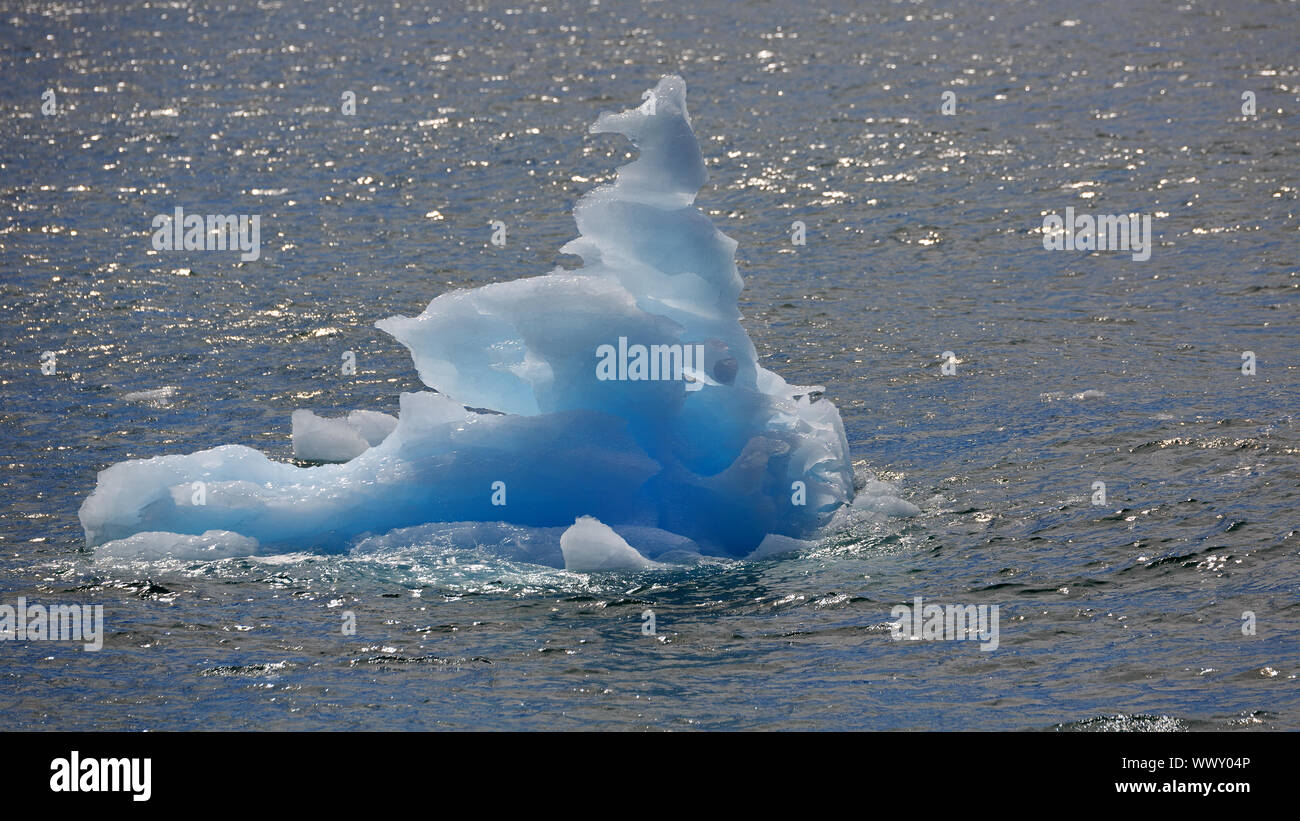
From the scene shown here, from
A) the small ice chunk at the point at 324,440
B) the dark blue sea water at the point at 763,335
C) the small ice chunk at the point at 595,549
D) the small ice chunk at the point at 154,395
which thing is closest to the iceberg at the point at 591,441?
the small ice chunk at the point at 595,549

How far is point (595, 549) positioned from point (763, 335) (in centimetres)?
913

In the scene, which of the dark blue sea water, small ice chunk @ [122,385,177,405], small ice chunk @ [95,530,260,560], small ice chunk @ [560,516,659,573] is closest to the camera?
the dark blue sea water

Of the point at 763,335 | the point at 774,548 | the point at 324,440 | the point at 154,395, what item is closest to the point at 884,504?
the point at 774,548

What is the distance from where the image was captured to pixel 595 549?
1548cm

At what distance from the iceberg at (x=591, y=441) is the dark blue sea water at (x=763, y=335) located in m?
0.63

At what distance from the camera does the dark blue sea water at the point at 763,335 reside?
13.8 meters

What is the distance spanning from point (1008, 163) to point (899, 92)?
649cm

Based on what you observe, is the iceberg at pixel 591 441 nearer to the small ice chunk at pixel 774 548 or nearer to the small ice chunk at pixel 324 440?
the small ice chunk at pixel 774 548

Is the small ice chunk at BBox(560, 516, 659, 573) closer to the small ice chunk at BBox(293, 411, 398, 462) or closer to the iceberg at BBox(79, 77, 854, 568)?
the iceberg at BBox(79, 77, 854, 568)

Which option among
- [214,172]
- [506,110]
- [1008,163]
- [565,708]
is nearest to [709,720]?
[565,708]

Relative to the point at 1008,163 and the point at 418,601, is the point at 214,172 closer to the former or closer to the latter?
the point at 1008,163

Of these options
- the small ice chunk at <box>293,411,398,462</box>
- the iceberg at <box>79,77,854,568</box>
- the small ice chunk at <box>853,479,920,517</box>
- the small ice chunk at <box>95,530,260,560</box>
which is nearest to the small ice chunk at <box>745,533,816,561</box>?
the iceberg at <box>79,77,854,568</box>

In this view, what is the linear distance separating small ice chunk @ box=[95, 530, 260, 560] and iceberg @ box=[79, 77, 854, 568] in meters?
0.03

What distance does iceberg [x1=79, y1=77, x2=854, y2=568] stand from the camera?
54.4 ft
